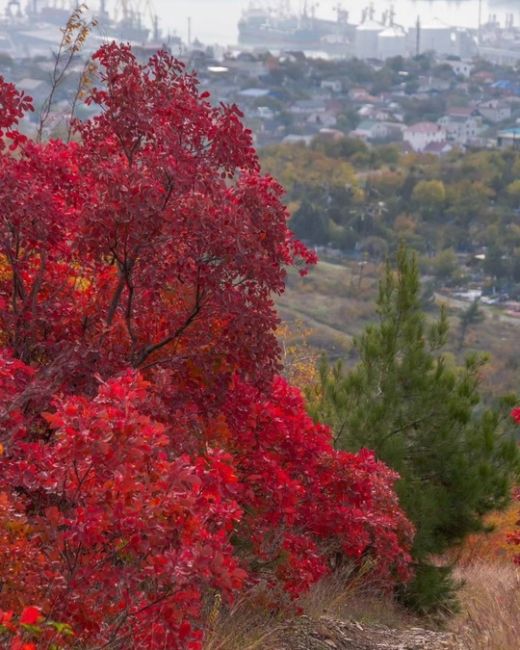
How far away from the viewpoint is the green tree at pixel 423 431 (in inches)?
249

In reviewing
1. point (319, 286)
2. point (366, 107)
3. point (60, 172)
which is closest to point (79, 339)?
point (60, 172)

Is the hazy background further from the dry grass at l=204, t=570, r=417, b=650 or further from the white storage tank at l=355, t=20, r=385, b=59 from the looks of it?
the dry grass at l=204, t=570, r=417, b=650

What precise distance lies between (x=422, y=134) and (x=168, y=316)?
73763mm

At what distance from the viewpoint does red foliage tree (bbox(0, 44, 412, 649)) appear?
3654 mm

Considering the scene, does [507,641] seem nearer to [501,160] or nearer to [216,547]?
[216,547]

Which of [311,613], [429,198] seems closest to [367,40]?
[429,198]

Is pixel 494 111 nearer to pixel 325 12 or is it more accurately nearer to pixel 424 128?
pixel 424 128

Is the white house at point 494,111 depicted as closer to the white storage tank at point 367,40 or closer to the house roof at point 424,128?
the house roof at point 424,128

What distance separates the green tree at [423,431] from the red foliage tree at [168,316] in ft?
4.33

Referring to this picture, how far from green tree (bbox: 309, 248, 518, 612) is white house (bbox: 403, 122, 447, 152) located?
6976 centimetres

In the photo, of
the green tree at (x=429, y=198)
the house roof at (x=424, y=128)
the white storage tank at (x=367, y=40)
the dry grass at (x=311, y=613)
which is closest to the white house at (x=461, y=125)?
the house roof at (x=424, y=128)

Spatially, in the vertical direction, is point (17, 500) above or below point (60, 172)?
below

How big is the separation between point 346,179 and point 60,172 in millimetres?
51559

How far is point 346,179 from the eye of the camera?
5547 cm
